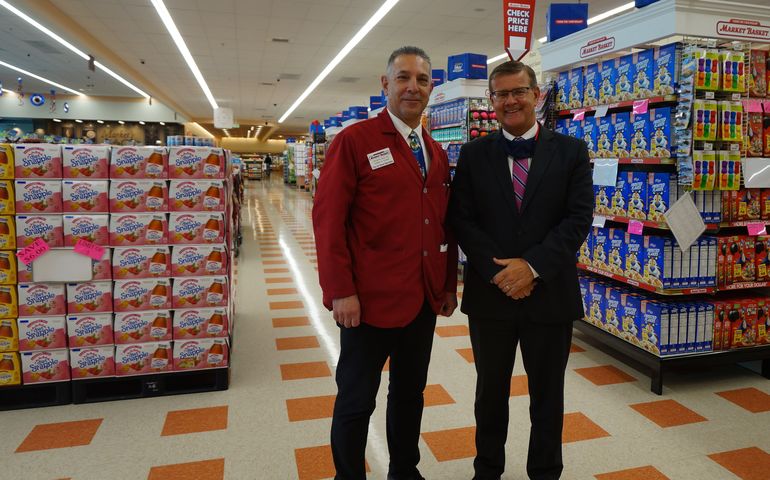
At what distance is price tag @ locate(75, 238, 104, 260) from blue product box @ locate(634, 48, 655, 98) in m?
3.25

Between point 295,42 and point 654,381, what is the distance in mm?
9686

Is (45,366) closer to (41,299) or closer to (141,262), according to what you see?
(41,299)

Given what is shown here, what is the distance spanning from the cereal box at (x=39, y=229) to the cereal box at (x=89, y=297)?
0.26 meters

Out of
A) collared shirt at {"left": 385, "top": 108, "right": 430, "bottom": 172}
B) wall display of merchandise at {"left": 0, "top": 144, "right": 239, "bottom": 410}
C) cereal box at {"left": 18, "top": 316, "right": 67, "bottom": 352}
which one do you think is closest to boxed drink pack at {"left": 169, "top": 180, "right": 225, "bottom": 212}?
wall display of merchandise at {"left": 0, "top": 144, "right": 239, "bottom": 410}

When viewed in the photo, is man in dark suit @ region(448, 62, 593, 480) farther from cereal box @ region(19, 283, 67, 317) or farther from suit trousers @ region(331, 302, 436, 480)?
cereal box @ region(19, 283, 67, 317)

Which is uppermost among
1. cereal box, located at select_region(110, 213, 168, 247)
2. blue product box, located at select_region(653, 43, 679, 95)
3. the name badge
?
blue product box, located at select_region(653, 43, 679, 95)

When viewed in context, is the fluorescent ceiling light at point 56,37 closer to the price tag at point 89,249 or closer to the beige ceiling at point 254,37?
the beige ceiling at point 254,37

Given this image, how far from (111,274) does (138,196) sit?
1.51 feet

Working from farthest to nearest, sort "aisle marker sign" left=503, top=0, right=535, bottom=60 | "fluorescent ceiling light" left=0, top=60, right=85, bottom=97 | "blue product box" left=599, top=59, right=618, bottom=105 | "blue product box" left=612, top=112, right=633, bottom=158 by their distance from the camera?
1. "fluorescent ceiling light" left=0, top=60, right=85, bottom=97
2. "aisle marker sign" left=503, top=0, right=535, bottom=60
3. "blue product box" left=599, top=59, right=618, bottom=105
4. "blue product box" left=612, top=112, right=633, bottom=158

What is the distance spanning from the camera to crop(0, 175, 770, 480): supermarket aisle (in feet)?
7.35

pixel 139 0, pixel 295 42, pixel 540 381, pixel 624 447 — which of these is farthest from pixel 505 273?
pixel 295 42

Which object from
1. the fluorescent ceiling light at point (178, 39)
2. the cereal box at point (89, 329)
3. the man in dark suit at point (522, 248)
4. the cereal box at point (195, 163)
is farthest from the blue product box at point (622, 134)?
the fluorescent ceiling light at point (178, 39)

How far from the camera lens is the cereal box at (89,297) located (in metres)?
2.84

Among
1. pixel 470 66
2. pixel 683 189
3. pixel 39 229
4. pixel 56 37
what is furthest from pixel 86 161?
pixel 56 37
